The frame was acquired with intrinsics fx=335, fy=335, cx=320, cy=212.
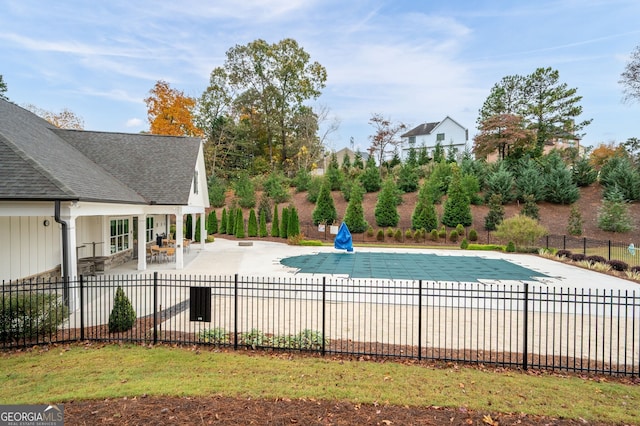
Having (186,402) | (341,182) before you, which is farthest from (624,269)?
(341,182)

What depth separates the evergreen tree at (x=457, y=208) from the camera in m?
28.1

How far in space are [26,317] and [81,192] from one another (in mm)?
4276

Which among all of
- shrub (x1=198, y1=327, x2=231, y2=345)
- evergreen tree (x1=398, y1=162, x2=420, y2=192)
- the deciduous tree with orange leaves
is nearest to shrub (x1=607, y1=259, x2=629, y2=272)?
shrub (x1=198, y1=327, x2=231, y2=345)

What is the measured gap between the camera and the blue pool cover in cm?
1387

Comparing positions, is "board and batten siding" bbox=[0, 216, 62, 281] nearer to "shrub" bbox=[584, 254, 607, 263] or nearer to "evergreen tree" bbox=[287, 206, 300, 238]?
"evergreen tree" bbox=[287, 206, 300, 238]

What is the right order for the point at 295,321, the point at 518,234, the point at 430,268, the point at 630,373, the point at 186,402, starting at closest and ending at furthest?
the point at 186,402 → the point at 630,373 → the point at 295,321 → the point at 430,268 → the point at 518,234

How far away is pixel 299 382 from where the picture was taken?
4.93 metres

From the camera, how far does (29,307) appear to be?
21.4ft

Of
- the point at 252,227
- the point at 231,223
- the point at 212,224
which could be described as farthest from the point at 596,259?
the point at 212,224

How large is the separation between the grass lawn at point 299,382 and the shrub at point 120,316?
2.88 feet

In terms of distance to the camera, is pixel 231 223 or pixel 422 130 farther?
pixel 422 130

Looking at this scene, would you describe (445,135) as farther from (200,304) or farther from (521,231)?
(200,304)

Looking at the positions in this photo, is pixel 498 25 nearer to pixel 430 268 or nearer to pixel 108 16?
pixel 430 268

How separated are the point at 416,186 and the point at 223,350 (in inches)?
1267
